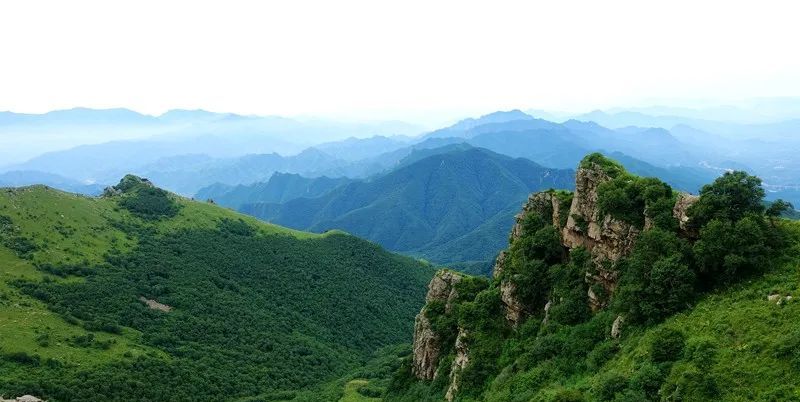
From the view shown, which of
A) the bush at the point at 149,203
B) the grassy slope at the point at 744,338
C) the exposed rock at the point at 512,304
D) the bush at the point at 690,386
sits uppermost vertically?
the grassy slope at the point at 744,338

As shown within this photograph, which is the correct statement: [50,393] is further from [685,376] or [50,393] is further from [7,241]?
[685,376]

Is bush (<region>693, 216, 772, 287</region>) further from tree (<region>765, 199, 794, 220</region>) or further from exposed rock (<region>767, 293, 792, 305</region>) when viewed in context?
exposed rock (<region>767, 293, 792, 305</region>)

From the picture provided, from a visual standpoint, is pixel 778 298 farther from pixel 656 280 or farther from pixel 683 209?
pixel 683 209

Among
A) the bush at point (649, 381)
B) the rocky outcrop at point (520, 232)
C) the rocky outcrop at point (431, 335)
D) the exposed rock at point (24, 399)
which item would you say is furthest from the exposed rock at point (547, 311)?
the exposed rock at point (24, 399)

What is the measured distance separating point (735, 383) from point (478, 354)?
25826mm

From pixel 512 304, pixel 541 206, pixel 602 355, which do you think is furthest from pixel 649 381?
pixel 541 206

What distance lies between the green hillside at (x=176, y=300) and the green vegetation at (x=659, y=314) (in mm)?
63027

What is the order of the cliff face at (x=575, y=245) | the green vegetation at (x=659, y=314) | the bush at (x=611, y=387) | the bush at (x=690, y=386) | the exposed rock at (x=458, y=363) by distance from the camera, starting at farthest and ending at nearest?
the exposed rock at (x=458, y=363) → the cliff face at (x=575, y=245) → the bush at (x=611, y=387) → the green vegetation at (x=659, y=314) → the bush at (x=690, y=386)

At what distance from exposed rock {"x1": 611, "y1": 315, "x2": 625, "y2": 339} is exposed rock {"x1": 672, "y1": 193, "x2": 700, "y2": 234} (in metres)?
8.12

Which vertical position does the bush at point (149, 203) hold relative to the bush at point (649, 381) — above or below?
below

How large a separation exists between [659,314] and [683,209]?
26.9ft

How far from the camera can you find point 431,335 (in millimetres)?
61688

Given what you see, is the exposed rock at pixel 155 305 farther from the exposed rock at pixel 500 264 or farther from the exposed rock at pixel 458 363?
the exposed rock at pixel 500 264

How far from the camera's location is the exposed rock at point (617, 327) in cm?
3831
